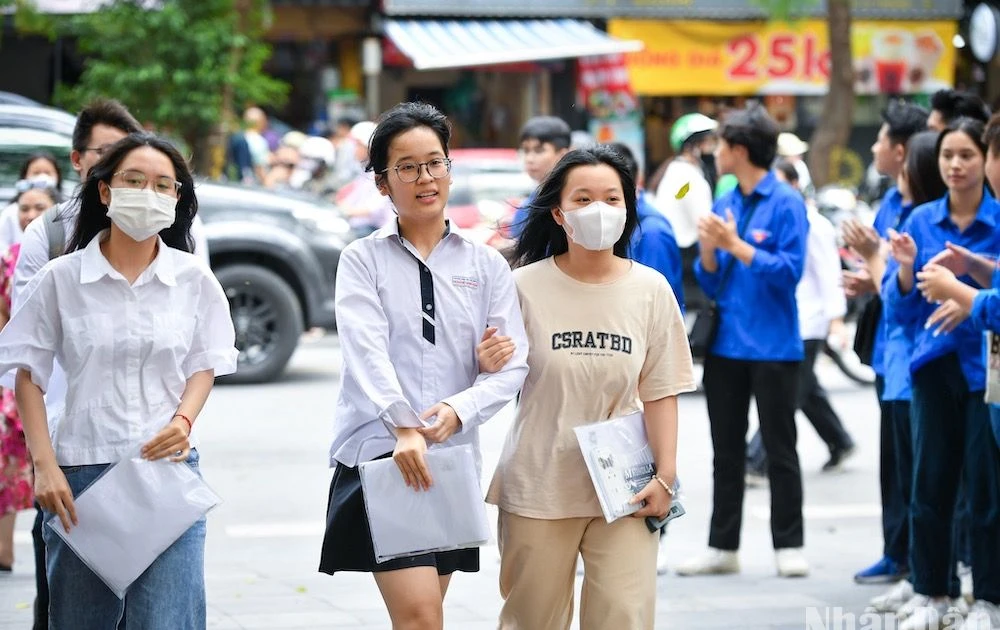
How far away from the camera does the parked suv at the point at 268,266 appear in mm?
11852

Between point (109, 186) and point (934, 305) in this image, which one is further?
point (934, 305)

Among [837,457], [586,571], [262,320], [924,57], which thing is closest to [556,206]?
[586,571]

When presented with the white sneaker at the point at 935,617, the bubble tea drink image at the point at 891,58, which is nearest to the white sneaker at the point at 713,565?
the white sneaker at the point at 935,617

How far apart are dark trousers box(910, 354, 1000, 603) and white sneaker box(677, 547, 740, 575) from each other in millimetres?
1192

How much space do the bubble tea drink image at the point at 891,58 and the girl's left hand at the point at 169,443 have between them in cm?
2097

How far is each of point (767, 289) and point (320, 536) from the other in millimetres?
2577

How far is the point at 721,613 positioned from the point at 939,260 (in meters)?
1.71

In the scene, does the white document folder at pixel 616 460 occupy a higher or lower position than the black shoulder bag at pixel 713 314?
lower

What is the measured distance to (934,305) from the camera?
5.72 m

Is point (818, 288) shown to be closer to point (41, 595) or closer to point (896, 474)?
point (896, 474)

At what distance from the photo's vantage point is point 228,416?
35.0 ft

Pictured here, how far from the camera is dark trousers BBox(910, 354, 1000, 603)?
5.57 metres

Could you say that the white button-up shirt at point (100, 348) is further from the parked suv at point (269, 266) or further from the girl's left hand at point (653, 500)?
the parked suv at point (269, 266)

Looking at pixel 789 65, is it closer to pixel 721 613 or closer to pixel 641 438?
pixel 721 613
